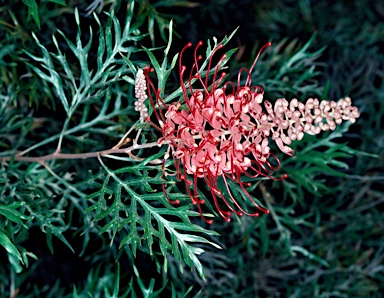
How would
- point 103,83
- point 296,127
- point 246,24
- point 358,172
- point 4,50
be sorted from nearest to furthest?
point 296,127 < point 103,83 < point 4,50 < point 358,172 < point 246,24

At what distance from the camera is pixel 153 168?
3.52ft

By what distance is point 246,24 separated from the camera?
89.4 inches

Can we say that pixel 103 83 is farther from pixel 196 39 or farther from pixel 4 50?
pixel 196 39

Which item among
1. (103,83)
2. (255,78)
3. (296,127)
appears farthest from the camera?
(255,78)

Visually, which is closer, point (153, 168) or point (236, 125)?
point (236, 125)

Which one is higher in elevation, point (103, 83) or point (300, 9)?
point (300, 9)

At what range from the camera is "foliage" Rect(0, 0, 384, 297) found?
1.19 m

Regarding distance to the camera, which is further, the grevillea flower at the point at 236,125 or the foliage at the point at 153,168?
the foliage at the point at 153,168

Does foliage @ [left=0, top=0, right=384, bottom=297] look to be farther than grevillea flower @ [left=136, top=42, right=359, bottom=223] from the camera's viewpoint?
Yes

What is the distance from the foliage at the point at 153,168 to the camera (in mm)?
1188

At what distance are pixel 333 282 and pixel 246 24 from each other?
113 centimetres

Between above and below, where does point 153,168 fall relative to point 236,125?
below

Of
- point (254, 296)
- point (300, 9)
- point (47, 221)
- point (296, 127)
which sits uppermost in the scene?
point (300, 9)

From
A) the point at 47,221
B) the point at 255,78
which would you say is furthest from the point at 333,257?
the point at 47,221
